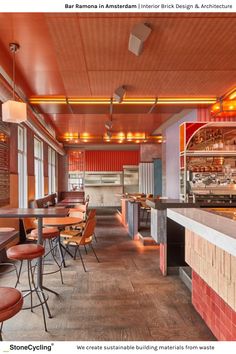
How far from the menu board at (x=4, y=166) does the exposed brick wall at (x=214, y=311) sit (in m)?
3.55

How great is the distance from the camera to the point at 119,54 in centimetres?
324

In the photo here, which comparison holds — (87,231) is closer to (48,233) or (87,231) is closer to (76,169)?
(48,233)

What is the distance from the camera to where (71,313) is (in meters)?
2.88

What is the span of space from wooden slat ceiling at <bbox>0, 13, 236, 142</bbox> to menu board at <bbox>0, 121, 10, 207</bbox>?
33.8 inches

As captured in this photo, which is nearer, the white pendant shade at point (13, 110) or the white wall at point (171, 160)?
the white pendant shade at point (13, 110)

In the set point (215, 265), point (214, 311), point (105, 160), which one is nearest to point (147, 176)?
point (105, 160)

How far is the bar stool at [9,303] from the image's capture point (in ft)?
5.13

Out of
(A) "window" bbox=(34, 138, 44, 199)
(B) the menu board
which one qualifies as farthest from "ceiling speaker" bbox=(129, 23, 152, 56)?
A: (A) "window" bbox=(34, 138, 44, 199)

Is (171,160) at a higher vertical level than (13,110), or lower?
lower

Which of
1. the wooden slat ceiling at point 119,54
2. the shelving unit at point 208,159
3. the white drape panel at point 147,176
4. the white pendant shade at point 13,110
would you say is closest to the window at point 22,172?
the wooden slat ceiling at point 119,54

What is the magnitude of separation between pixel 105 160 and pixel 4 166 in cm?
884

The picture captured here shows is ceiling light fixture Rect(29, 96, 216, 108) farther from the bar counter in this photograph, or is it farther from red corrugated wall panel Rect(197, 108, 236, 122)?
the bar counter
